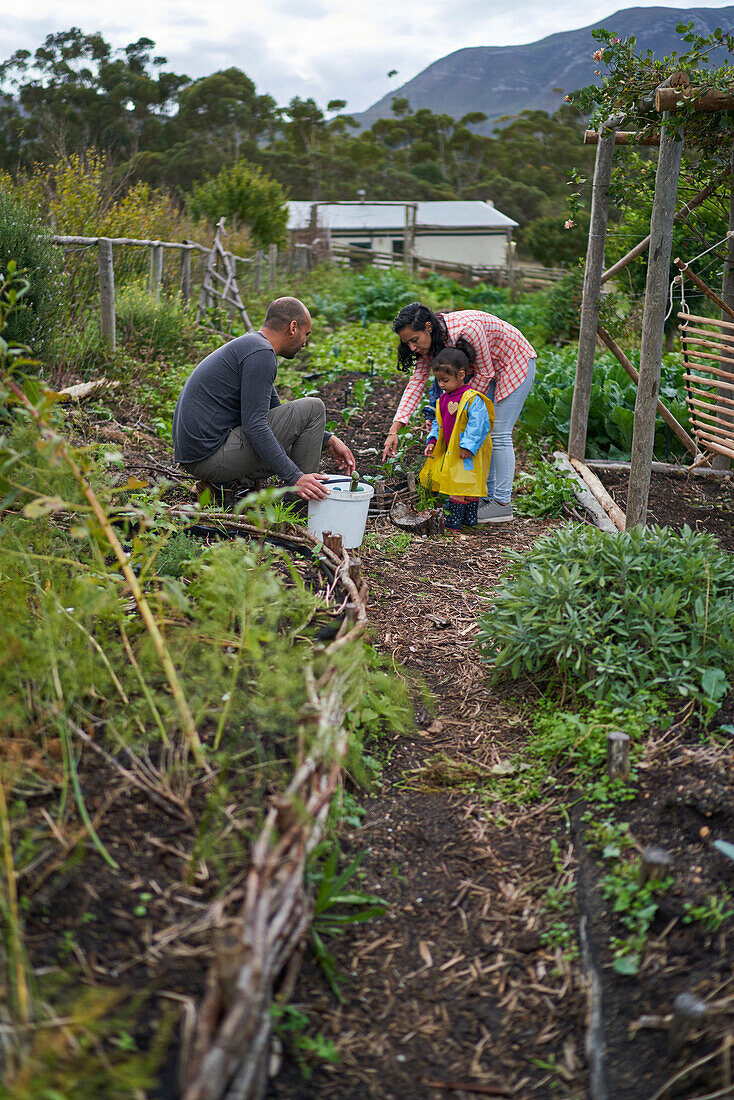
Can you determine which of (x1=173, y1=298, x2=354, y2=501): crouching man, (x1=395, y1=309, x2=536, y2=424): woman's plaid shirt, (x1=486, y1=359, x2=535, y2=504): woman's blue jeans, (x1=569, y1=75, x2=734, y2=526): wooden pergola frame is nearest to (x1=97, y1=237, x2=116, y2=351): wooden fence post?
(x1=173, y1=298, x2=354, y2=501): crouching man

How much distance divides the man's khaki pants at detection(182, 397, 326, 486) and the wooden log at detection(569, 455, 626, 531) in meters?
1.95

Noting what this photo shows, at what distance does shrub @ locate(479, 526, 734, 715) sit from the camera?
2742mm

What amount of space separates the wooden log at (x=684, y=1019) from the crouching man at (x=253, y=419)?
2.76 metres

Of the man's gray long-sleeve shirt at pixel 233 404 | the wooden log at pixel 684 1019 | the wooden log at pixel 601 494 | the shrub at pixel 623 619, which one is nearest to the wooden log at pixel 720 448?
the wooden log at pixel 601 494

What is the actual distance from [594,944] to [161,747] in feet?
3.85

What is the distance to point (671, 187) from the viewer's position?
424 cm

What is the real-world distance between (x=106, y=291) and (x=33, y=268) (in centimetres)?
177

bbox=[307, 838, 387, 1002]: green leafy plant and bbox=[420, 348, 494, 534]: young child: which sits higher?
bbox=[420, 348, 494, 534]: young child

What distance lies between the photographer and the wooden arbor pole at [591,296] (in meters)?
6.02

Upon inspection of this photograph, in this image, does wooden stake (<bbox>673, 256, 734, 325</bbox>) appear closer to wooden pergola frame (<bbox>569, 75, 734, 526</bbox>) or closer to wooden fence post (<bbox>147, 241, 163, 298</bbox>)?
wooden pergola frame (<bbox>569, 75, 734, 526</bbox>)

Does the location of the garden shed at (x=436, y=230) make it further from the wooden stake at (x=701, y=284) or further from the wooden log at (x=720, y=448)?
the wooden log at (x=720, y=448)

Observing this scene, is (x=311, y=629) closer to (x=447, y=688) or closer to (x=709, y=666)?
(x=447, y=688)

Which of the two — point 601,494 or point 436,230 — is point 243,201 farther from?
point 436,230

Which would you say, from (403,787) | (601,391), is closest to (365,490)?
(403,787)
